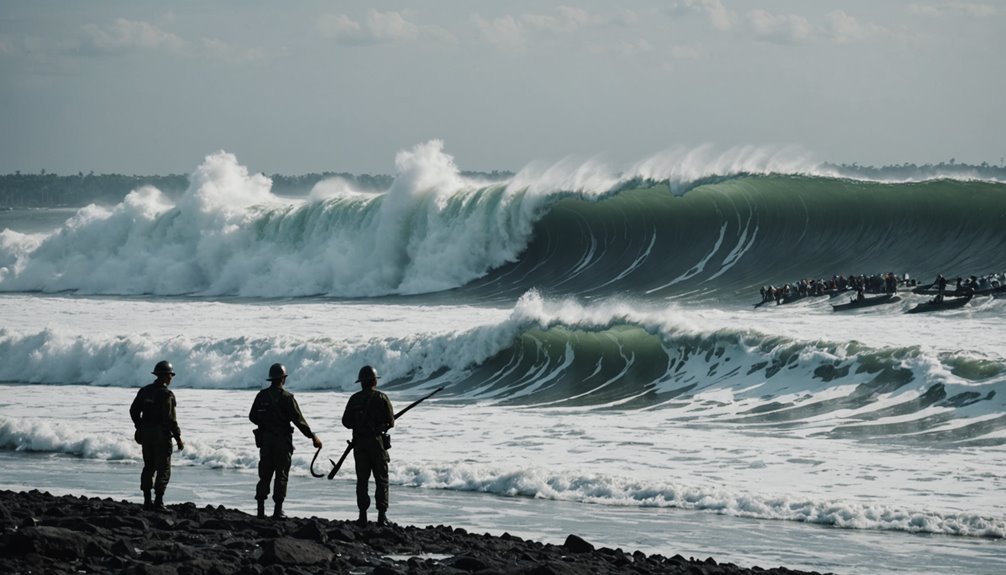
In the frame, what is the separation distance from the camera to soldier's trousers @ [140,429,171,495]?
10.5 m

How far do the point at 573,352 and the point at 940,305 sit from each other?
6.82m

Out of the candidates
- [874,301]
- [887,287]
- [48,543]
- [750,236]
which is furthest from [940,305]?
[48,543]

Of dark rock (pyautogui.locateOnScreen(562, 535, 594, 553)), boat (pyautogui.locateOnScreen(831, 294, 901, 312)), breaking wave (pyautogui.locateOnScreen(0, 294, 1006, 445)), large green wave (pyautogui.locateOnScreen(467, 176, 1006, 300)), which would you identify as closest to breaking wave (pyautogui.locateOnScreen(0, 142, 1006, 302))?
large green wave (pyautogui.locateOnScreen(467, 176, 1006, 300))

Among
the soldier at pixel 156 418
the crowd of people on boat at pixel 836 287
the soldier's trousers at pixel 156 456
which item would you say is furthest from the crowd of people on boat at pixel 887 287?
the soldier at pixel 156 418

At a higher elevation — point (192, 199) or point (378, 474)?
point (192, 199)

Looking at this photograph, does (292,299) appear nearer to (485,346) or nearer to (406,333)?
(406,333)

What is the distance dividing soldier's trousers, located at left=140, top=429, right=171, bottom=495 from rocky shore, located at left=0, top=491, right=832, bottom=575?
246 millimetres

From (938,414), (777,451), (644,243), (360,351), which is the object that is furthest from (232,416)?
(644,243)

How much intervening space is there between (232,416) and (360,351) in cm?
534

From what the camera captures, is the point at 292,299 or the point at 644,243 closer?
the point at 644,243

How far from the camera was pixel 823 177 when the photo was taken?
3891 centimetres

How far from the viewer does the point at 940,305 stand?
25312 mm

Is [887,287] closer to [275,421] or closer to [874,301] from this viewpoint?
[874,301]

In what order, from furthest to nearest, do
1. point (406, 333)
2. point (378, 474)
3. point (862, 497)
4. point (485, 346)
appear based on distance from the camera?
1. point (406, 333)
2. point (485, 346)
3. point (862, 497)
4. point (378, 474)
